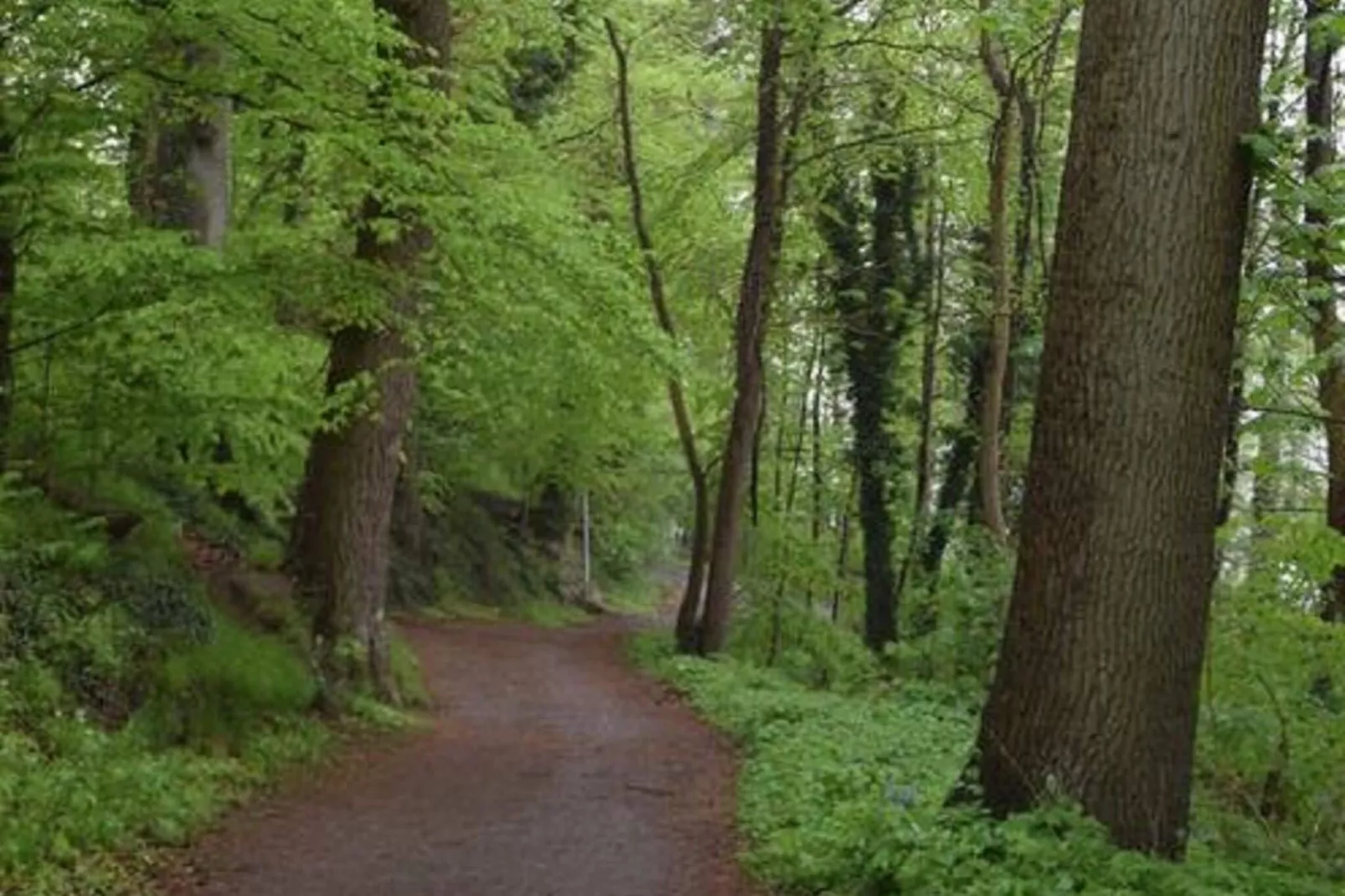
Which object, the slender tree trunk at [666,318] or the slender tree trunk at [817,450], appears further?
the slender tree trunk at [817,450]

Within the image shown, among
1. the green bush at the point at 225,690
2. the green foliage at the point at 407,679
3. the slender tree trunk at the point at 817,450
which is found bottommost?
the green foliage at the point at 407,679

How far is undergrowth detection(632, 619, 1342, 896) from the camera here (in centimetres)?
600

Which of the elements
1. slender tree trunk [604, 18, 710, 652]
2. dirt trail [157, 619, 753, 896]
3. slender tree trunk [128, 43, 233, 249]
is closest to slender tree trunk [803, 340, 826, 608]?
slender tree trunk [604, 18, 710, 652]

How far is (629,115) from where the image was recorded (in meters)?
23.0

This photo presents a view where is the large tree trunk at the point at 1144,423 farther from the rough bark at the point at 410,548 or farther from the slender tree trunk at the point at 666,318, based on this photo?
the rough bark at the point at 410,548

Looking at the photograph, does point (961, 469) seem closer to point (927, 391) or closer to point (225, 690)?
point (927, 391)

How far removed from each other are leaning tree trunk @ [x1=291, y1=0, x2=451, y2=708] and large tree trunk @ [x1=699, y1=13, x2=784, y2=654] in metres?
7.23

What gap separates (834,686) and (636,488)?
20.3m

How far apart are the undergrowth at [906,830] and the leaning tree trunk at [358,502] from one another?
3752 mm

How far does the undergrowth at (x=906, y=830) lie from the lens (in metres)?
6.00

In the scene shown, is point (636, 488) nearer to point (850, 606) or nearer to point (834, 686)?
point (850, 606)

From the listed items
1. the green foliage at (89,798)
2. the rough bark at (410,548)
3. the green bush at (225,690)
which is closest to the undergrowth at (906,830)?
the green foliage at (89,798)

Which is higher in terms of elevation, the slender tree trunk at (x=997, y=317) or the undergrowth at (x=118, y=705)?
the slender tree trunk at (x=997, y=317)

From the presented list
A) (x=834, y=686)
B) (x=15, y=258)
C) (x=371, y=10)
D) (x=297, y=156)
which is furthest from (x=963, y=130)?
(x=15, y=258)
